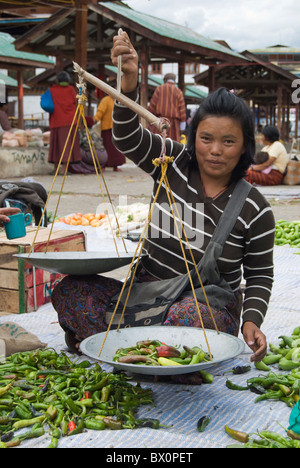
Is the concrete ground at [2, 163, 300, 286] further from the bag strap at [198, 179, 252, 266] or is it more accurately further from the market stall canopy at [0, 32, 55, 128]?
the bag strap at [198, 179, 252, 266]

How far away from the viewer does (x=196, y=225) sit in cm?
227

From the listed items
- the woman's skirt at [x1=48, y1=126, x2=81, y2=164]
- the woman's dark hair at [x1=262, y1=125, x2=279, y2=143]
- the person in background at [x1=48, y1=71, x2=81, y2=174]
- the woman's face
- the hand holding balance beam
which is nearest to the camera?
the hand holding balance beam

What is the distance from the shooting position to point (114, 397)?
1.98 meters

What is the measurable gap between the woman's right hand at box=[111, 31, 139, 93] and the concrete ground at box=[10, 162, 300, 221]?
3708mm

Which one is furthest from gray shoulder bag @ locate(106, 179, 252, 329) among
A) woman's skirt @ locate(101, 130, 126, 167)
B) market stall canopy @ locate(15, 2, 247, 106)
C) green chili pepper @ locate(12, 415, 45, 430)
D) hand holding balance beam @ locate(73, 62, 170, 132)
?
woman's skirt @ locate(101, 130, 126, 167)

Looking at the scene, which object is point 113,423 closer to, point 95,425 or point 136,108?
point 95,425

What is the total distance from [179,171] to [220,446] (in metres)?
1.12

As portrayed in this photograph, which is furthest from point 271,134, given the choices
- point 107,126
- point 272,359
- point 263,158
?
point 272,359

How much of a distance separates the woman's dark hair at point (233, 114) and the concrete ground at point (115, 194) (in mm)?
3632

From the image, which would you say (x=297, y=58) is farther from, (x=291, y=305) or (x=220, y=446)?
(x=220, y=446)

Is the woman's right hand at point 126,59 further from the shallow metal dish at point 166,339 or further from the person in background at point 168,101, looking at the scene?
the person in background at point 168,101

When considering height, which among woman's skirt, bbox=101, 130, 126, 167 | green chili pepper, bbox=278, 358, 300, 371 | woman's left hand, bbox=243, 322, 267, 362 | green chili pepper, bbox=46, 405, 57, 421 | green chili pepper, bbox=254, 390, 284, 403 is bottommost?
green chili pepper, bbox=254, 390, 284, 403

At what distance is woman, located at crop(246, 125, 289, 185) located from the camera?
360 inches

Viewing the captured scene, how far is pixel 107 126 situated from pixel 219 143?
30.4 feet
